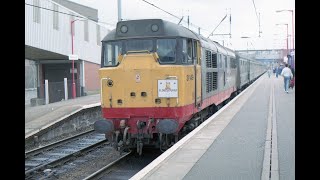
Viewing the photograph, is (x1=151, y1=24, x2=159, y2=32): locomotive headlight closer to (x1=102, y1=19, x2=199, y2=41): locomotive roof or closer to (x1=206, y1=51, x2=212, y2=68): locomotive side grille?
(x1=102, y1=19, x2=199, y2=41): locomotive roof

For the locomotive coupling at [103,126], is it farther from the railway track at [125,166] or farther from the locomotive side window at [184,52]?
the locomotive side window at [184,52]

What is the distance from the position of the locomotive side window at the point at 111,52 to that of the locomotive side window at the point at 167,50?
3.45 ft

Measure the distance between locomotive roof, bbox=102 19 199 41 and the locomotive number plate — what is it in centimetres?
126

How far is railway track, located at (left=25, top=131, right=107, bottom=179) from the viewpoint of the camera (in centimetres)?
1114

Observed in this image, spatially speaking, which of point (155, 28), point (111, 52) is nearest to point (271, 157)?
point (155, 28)

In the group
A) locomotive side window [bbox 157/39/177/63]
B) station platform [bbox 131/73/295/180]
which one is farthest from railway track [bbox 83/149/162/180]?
locomotive side window [bbox 157/39/177/63]

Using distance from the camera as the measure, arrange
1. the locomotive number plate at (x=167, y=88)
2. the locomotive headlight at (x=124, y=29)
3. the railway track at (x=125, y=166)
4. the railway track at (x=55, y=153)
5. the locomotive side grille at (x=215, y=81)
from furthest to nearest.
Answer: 1. the locomotive side grille at (x=215, y=81)
2. the railway track at (x=55, y=153)
3. the locomotive headlight at (x=124, y=29)
4. the locomotive number plate at (x=167, y=88)
5. the railway track at (x=125, y=166)

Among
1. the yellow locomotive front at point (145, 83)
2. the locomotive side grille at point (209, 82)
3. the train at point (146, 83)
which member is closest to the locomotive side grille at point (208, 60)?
the locomotive side grille at point (209, 82)

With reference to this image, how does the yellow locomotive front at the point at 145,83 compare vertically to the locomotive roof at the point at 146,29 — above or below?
below

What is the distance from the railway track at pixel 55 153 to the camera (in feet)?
36.6

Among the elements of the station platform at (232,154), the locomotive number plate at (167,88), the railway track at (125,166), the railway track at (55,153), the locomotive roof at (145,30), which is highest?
the locomotive roof at (145,30)

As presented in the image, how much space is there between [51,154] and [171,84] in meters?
5.34

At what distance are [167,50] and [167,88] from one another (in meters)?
1.02
